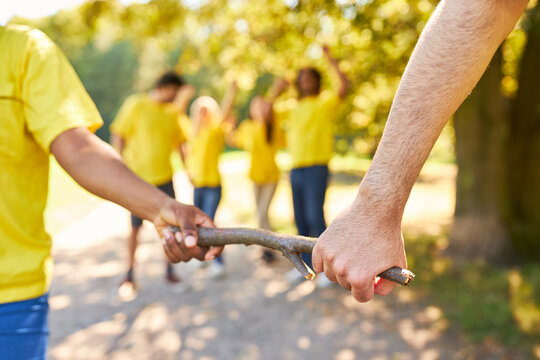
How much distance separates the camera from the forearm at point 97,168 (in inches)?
58.8

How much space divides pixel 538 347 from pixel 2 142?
4220 millimetres

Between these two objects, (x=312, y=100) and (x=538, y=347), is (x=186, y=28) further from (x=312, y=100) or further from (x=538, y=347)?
(x=538, y=347)

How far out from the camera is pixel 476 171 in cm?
613

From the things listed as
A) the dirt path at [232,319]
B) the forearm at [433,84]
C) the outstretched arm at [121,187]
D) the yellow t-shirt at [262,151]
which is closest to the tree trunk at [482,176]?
the dirt path at [232,319]

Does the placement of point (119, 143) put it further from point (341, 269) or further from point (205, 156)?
point (341, 269)

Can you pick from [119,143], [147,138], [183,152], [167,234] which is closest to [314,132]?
[183,152]

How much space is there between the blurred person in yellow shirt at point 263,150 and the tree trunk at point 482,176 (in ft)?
7.95

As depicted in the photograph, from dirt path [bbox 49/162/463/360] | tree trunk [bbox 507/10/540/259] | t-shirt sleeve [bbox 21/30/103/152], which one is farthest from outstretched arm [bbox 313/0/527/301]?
tree trunk [bbox 507/10/540/259]

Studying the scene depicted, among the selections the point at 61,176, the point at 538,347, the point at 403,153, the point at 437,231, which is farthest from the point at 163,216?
the point at 61,176

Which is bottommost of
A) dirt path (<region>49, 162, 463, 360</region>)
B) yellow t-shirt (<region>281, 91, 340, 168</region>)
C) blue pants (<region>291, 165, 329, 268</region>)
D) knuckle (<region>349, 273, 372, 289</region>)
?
dirt path (<region>49, 162, 463, 360</region>)

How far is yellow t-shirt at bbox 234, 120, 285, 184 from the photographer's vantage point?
6410mm

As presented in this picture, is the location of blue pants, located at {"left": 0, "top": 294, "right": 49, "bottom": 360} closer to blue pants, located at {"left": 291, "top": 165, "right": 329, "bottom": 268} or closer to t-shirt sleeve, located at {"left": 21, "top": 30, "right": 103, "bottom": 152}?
t-shirt sleeve, located at {"left": 21, "top": 30, "right": 103, "bottom": 152}

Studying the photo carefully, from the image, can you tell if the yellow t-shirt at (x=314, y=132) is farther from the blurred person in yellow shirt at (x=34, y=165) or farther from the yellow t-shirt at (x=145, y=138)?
the blurred person in yellow shirt at (x=34, y=165)

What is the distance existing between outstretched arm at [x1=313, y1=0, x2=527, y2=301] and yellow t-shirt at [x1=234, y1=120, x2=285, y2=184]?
16.8 feet
